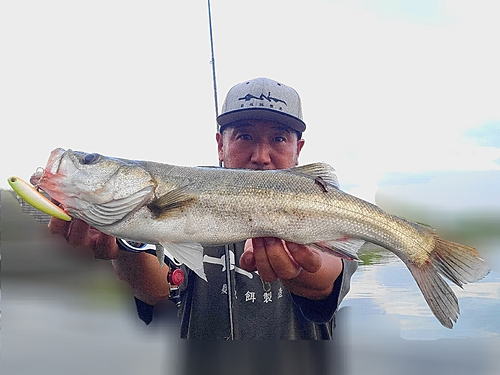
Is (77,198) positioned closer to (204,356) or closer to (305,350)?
(204,356)

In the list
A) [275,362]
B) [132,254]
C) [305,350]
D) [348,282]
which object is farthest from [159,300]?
[348,282]

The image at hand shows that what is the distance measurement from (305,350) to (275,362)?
173mm

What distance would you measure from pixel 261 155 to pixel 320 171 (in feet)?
1.54

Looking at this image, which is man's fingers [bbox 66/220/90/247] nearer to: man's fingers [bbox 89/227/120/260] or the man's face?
man's fingers [bbox 89/227/120/260]

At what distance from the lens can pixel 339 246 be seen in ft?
4.66

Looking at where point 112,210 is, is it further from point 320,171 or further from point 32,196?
point 320,171

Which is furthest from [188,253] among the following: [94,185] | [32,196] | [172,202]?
[32,196]

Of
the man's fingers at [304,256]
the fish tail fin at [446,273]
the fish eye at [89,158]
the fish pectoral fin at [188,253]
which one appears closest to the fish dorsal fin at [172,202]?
the fish pectoral fin at [188,253]

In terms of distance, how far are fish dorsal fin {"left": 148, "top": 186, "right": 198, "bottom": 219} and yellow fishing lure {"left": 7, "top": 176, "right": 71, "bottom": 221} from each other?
31cm

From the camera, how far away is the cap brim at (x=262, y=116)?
1936 mm

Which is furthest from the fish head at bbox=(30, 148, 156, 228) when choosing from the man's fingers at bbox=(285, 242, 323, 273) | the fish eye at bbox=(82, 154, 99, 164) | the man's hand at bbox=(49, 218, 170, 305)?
the man's fingers at bbox=(285, 242, 323, 273)

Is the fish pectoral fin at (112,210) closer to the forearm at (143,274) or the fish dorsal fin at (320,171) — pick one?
the forearm at (143,274)

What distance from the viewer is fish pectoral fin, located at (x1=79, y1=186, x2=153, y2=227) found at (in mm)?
1345

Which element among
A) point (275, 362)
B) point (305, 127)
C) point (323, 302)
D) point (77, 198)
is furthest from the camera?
point (305, 127)
